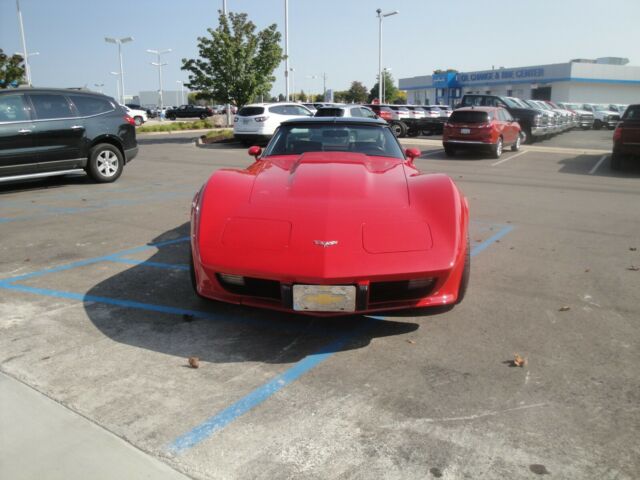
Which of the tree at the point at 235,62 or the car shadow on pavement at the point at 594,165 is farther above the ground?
the tree at the point at 235,62

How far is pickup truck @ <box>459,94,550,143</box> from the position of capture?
69.4 feet

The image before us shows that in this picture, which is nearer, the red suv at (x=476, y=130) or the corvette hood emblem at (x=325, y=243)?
the corvette hood emblem at (x=325, y=243)

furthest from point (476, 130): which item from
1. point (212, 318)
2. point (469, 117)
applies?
point (212, 318)

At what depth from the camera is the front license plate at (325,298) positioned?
3.11 metres

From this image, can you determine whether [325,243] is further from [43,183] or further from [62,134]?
[43,183]

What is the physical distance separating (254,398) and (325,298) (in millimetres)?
694

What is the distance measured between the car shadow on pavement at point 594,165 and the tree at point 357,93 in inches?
3041

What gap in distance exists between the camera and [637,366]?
3.23 metres

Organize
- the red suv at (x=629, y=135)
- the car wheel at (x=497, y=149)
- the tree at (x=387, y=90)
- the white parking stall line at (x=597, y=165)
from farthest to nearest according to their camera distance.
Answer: the tree at (x=387, y=90) → the car wheel at (x=497, y=149) → the white parking stall line at (x=597, y=165) → the red suv at (x=629, y=135)

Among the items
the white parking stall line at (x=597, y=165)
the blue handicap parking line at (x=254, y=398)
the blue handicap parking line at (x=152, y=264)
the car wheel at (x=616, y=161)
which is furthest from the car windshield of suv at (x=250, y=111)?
the blue handicap parking line at (x=254, y=398)

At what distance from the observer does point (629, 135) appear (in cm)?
1305

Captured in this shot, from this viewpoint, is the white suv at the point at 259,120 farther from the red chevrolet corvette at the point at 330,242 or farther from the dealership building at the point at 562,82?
the dealership building at the point at 562,82

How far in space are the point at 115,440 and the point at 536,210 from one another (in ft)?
24.2

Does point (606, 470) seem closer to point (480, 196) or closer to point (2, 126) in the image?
point (480, 196)
